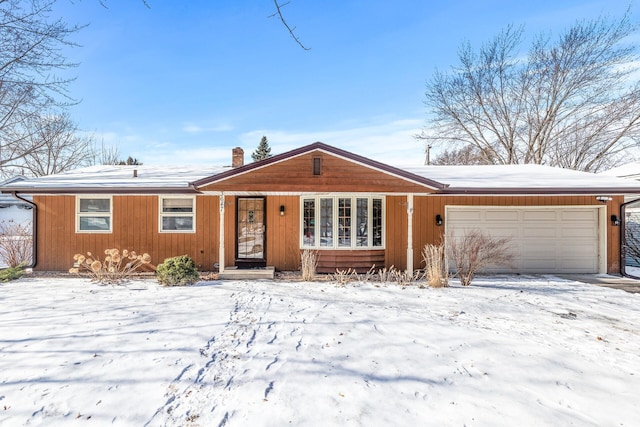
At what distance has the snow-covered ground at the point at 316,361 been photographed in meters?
2.64

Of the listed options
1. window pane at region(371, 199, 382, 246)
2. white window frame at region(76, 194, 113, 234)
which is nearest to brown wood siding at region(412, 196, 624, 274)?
window pane at region(371, 199, 382, 246)

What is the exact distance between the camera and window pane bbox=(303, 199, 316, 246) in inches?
344

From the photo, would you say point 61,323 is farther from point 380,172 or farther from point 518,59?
point 518,59

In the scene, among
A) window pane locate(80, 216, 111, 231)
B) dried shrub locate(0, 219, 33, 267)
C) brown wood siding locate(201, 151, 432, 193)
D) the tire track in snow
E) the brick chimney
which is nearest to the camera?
the tire track in snow

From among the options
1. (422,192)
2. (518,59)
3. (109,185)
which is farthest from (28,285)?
(518,59)

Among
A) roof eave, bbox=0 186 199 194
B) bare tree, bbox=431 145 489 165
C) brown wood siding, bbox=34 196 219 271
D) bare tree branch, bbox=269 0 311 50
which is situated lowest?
brown wood siding, bbox=34 196 219 271

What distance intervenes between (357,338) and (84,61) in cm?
931

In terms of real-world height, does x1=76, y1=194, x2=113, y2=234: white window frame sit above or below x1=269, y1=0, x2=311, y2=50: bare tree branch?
below

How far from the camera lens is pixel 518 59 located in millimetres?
19641

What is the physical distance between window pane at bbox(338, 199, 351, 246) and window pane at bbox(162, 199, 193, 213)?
4.40 metres

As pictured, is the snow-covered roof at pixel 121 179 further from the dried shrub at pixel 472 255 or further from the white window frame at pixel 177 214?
the dried shrub at pixel 472 255

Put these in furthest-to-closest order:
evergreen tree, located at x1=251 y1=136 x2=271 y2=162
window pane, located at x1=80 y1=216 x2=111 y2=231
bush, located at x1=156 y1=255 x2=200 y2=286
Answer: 1. evergreen tree, located at x1=251 y1=136 x2=271 y2=162
2. window pane, located at x1=80 y1=216 x2=111 y2=231
3. bush, located at x1=156 y1=255 x2=200 y2=286

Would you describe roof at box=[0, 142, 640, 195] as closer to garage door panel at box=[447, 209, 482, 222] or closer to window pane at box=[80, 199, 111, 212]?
window pane at box=[80, 199, 111, 212]

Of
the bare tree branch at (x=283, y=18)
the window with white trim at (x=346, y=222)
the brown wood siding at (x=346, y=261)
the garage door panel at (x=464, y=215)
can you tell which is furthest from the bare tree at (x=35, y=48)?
the garage door panel at (x=464, y=215)
